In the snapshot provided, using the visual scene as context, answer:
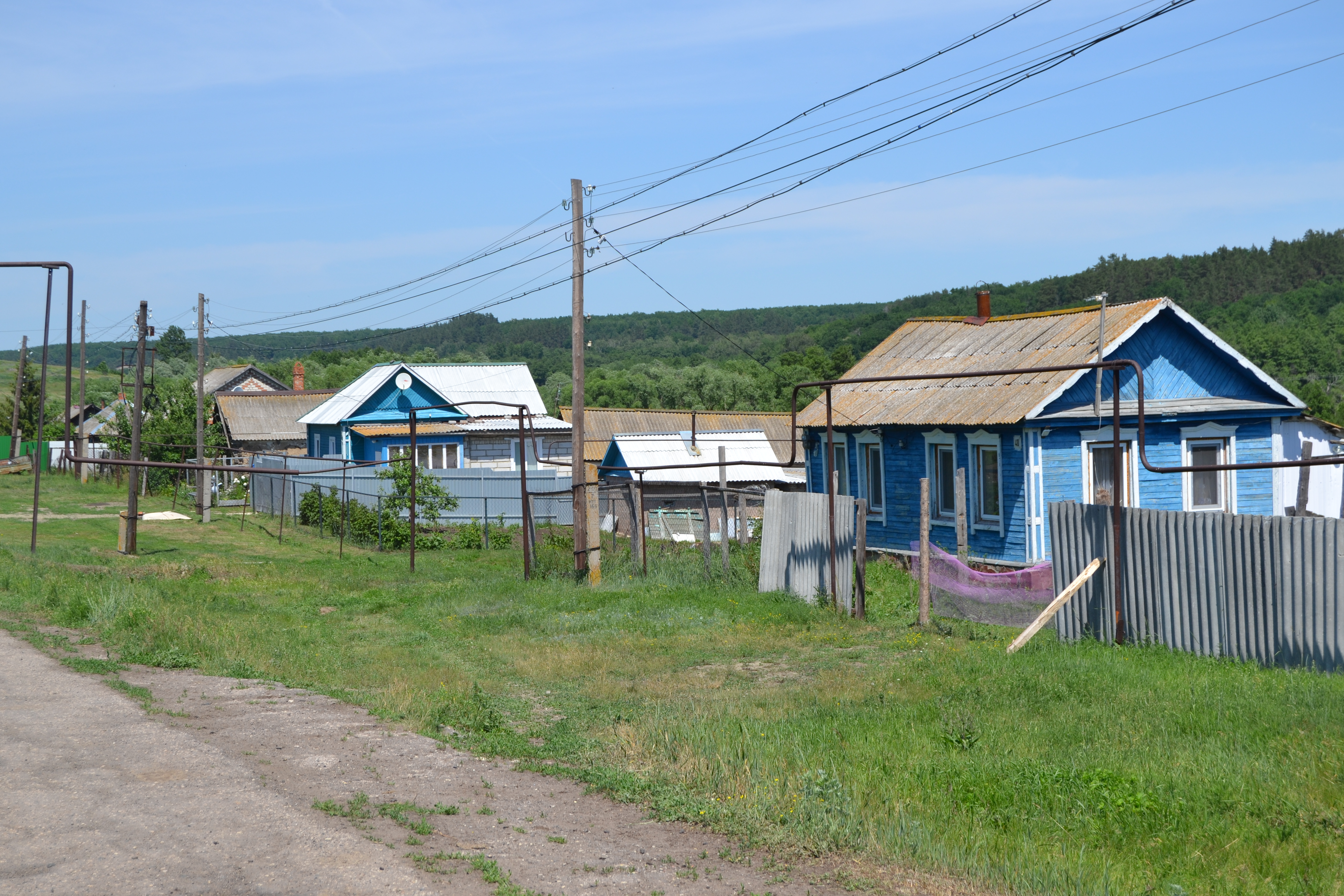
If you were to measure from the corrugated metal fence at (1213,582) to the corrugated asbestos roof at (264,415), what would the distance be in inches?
1942

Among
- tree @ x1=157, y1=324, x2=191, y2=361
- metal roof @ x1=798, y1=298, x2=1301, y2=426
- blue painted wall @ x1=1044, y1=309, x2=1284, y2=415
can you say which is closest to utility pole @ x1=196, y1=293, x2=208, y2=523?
metal roof @ x1=798, y1=298, x2=1301, y2=426

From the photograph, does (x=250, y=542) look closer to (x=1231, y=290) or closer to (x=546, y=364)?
(x=1231, y=290)

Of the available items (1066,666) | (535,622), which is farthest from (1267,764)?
(535,622)

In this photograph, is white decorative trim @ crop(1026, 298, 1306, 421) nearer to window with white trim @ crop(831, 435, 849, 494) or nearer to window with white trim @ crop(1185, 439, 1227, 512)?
window with white trim @ crop(1185, 439, 1227, 512)

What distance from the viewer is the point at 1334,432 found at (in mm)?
29453

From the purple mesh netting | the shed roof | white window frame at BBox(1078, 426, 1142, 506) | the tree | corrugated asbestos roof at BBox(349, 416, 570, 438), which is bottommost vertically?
the purple mesh netting

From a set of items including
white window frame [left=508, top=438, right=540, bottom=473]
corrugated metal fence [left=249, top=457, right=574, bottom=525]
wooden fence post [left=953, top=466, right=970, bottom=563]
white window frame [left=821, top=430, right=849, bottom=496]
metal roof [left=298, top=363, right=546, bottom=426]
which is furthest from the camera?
metal roof [left=298, top=363, right=546, bottom=426]

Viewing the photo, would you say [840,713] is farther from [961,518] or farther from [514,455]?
[514,455]

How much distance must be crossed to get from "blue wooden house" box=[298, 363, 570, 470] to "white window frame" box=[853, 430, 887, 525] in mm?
19815

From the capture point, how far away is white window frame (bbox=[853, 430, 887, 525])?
22.5 metres

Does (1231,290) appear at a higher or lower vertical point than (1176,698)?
higher

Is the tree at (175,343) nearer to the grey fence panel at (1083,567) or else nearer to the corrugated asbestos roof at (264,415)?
the corrugated asbestos roof at (264,415)

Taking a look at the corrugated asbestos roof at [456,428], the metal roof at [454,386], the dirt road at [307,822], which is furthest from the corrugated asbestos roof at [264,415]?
the dirt road at [307,822]

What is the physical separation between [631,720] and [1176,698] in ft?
14.9
